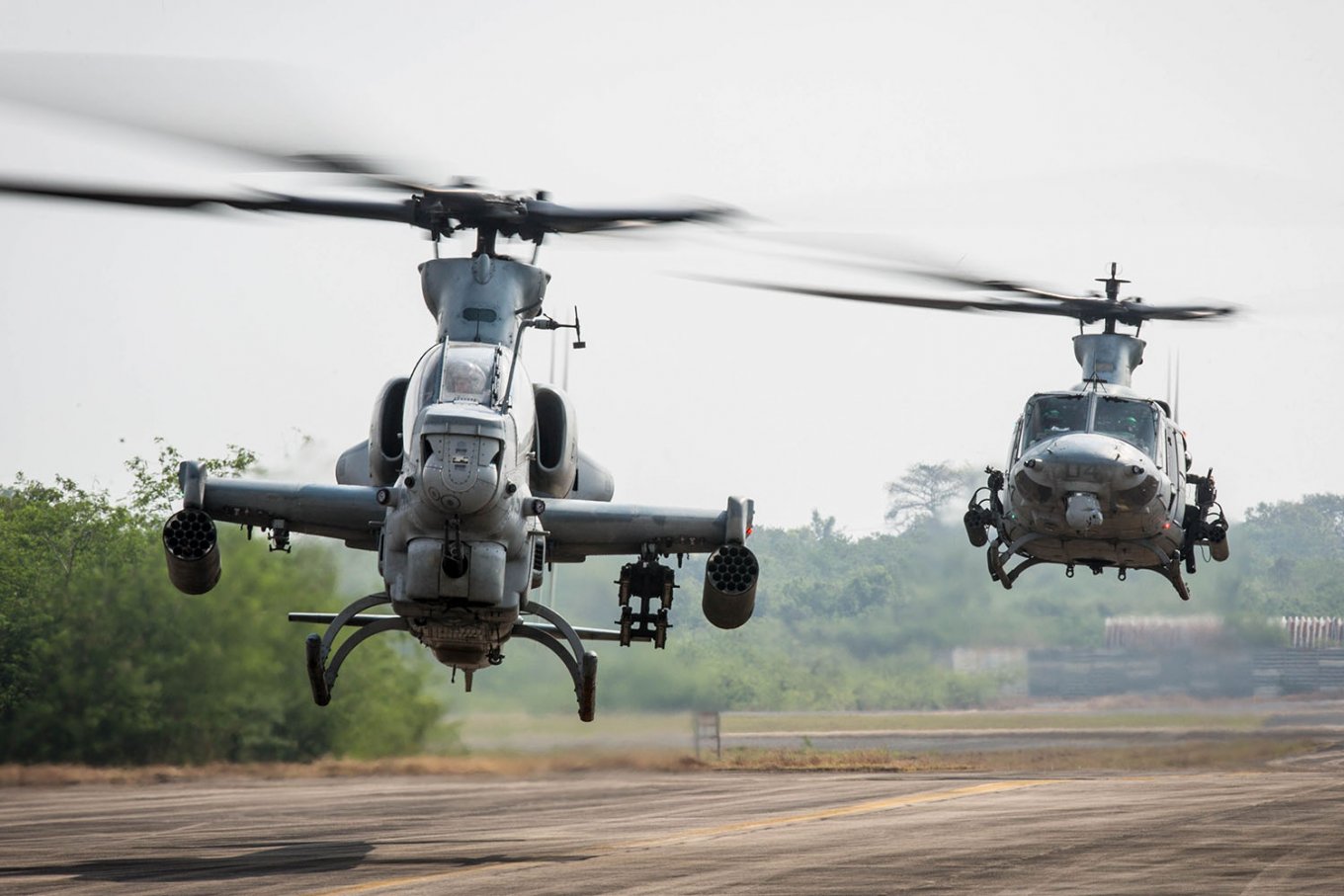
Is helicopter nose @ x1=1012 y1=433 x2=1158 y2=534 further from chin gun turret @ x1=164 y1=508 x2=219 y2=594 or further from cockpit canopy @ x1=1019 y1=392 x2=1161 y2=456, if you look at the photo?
chin gun turret @ x1=164 y1=508 x2=219 y2=594

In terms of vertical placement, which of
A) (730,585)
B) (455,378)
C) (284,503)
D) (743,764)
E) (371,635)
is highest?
(455,378)

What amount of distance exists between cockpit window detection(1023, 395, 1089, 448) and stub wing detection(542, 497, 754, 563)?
27.2ft

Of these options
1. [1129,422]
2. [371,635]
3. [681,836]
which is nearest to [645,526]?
[371,635]

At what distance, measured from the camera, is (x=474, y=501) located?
17344 millimetres

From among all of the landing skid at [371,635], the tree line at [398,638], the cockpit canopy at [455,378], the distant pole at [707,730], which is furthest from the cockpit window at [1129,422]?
the distant pole at [707,730]

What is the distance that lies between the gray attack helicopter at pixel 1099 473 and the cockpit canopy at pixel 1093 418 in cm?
1

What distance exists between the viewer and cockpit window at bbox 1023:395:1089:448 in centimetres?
2655

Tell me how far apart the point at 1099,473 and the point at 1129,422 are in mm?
1807

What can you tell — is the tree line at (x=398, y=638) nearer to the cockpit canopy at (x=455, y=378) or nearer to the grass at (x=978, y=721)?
the grass at (x=978, y=721)

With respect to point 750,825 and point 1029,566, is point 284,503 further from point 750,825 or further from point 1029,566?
point 1029,566

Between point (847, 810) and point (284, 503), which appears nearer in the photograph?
point (284, 503)

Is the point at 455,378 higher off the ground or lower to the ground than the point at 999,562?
higher

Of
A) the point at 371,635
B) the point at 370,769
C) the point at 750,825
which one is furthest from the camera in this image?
the point at 370,769

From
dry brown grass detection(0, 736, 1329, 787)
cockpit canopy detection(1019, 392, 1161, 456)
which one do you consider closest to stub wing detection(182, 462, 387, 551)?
cockpit canopy detection(1019, 392, 1161, 456)
